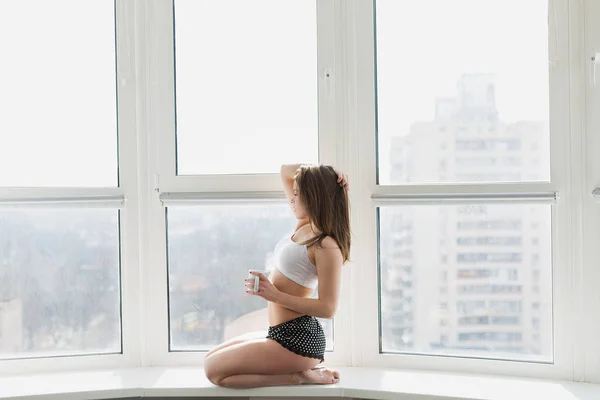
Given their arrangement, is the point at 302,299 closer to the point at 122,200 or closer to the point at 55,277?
the point at 122,200

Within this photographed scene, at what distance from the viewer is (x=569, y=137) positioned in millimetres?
2324

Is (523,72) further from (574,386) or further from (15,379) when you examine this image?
(15,379)

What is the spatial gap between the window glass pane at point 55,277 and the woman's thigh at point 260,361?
23.9 inches

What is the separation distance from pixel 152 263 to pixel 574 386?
5.13 ft

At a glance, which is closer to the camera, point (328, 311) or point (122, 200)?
point (328, 311)

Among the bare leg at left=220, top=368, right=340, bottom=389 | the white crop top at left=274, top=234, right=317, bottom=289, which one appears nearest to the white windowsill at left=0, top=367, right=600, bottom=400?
the bare leg at left=220, top=368, right=340, bottom=389

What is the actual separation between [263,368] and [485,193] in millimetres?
976

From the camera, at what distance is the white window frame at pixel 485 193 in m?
2.32

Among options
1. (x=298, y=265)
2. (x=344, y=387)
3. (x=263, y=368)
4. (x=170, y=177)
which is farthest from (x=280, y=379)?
(x=170, y=177)

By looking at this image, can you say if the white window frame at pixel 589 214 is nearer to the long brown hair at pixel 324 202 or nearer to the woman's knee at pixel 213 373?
the long brown hair at pixel 324 202

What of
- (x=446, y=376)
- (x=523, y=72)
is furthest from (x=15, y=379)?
(x=523, y=72)

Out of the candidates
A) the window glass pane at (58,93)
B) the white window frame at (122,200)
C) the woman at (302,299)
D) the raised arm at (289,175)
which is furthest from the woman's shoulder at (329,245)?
the window glass pane at (58,93)

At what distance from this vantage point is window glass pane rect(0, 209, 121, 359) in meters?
2.65

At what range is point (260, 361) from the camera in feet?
7.54
